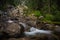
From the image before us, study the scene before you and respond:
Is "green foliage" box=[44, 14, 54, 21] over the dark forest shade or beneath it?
beneath

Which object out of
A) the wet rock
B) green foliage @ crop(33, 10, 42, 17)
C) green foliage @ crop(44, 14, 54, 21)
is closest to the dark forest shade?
green foliage @ crop(33, 10, 42, 17)

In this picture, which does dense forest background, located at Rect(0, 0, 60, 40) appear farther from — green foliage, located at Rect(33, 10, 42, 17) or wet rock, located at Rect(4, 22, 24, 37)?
wet rock, located at Rect(4, 22, 24, 37)

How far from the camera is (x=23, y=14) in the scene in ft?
69.1

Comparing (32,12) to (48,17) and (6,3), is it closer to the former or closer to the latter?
(48,17)

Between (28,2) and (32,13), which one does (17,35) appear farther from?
(28,2)

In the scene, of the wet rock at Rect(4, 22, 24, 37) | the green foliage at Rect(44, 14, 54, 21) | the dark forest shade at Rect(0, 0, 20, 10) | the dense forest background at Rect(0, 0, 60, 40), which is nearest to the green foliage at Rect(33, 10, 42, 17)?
the dense forest background at Rect(0, 0, 60, 40)

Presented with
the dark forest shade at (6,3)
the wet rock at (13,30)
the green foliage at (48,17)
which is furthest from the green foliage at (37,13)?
the wet rock at (13,30)

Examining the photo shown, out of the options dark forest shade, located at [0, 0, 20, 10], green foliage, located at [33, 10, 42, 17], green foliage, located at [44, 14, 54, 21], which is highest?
dark forest shade, located at [0, 0, 20, 10]

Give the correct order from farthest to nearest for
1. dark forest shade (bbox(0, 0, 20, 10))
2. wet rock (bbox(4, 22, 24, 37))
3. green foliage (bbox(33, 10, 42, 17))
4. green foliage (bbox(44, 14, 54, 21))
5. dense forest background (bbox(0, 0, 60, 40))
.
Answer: dark forest shade (bbox(0, 0, 20, 10)), green foliage (bbox(33, 10, 42, 17)), green foliage (bbox(44, 14, 54, 21)), dense forest background (bbox(0, 0, 60, 40)), wet rock (bbox(4, 22, 24, 37))

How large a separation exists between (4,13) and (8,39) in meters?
9.44

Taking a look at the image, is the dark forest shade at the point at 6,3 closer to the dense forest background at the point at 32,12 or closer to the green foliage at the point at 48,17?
the dense forest background at the point at 32,12

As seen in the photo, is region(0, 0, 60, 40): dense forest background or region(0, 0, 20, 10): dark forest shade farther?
Result: region(0, 0, 20, 10): dark forest shade

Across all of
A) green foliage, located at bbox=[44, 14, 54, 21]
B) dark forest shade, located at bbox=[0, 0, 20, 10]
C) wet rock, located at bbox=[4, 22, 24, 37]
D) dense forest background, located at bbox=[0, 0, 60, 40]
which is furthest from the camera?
dark forest shade, located at bbox=[0, 0, 20, 10]

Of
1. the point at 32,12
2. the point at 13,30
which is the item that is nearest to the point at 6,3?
the point at 32,12
